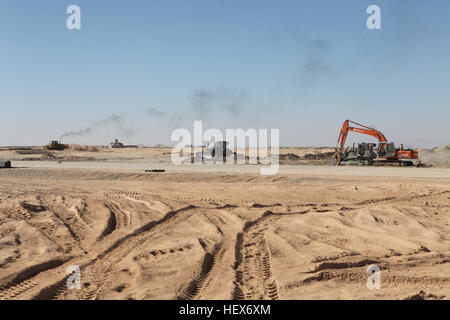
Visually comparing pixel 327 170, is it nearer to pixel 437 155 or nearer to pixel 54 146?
pixel 437 155

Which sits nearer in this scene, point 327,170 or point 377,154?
point 327,170

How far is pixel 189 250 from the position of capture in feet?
24.6

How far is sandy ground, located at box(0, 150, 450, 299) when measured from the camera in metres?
5.71

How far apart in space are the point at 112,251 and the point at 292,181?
45.2 feet

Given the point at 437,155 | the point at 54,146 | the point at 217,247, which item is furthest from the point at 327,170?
the point at 54,146

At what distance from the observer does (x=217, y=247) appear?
25.7 feet

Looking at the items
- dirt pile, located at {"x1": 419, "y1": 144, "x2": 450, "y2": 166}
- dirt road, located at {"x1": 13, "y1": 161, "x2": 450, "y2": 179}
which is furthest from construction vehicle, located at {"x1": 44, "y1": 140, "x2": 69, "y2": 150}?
dirt pile, located at {"x1": 419, "y1": 144, "x2": 450, "y2": 166}

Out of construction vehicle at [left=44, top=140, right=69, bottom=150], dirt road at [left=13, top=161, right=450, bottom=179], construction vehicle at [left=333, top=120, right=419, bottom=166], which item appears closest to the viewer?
dirt road at [left=13, top=161, right=450, bottom=179]

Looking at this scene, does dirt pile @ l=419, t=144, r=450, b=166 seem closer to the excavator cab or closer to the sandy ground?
the excavator cab

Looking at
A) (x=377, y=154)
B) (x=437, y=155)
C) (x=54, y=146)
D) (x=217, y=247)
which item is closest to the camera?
(x=217, y=247)

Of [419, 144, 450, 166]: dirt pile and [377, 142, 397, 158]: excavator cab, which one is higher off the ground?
[377, 142, 397, 158]: excavator cab

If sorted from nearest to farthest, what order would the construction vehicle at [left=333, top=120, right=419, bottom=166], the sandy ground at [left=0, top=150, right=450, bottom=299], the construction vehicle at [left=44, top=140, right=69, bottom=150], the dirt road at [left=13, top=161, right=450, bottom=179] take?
the sandy ground at [left=0, top=150, right=450, bottom=299] < the dirt road at [left=13, top=161, right=450, bottom=179] < the construction vehicle at [left=333, top=120, right=419, bottom=166] < the construction vehicle at [left=44, top=140, right=69, bottom=150]
